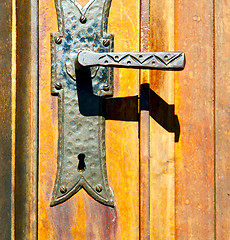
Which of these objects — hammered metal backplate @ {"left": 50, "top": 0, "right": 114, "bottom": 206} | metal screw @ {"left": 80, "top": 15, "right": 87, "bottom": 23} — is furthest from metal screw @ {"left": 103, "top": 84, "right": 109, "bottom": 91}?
metal screw @ {"left": 80, "top": 15, "right": 87, "bottom": 23}

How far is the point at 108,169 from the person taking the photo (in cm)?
69

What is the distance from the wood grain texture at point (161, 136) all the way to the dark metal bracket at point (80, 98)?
9 cm

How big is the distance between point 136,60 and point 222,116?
0.75 feet

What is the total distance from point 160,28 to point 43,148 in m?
0.34

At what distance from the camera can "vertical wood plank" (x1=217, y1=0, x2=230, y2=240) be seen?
70 cm

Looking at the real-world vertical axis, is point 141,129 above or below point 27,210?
above

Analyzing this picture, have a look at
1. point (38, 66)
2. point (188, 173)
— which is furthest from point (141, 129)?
point (38, 66)

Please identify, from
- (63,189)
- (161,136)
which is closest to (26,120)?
(63,189)

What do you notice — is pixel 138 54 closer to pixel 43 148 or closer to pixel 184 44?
pixel 184 44

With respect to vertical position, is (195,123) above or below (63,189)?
above

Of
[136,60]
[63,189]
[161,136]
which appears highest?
[136,60]

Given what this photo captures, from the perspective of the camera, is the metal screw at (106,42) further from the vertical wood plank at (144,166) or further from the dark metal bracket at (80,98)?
the vertical wood plank at (144,166)

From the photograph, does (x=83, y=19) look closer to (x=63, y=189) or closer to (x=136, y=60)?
(x=136, y=60)

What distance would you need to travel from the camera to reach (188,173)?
0.71 metres
